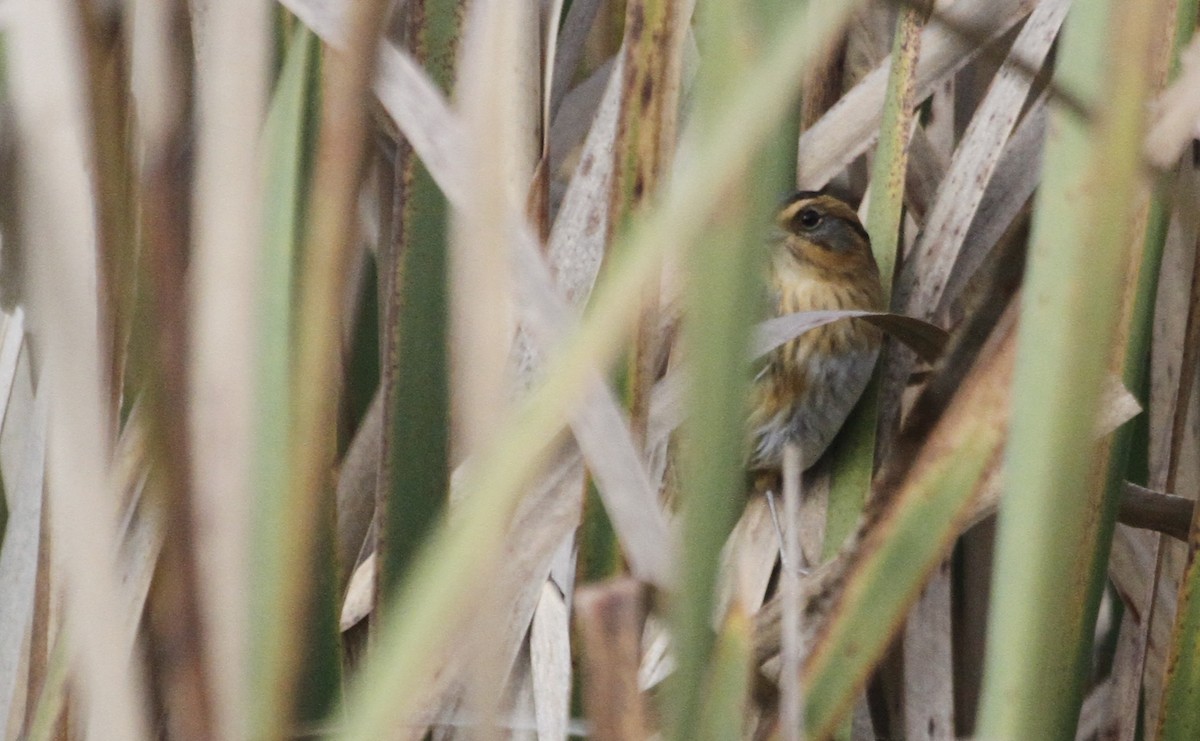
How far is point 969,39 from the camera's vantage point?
0.37 m

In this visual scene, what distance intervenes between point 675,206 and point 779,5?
0.22 feet

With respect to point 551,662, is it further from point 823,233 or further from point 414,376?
point 823,233

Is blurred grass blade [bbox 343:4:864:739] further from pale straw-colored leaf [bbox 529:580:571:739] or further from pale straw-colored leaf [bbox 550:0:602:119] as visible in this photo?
pale straw-colored leaf [bbox 550:0:602:119]

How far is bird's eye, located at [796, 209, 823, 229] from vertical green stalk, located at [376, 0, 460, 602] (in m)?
0.71

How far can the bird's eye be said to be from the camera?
4.56ft

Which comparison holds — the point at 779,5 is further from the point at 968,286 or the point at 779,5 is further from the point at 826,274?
the point at 826,274

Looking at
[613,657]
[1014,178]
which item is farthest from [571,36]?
[613,657]

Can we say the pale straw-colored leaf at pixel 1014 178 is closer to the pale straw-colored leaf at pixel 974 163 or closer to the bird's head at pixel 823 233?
the pale straw-colored leaf at pixel 974 163

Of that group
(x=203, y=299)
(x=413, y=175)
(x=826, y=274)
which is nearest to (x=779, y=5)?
(x=203, y=299)

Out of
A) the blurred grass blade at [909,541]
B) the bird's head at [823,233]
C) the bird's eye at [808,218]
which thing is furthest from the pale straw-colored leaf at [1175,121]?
the bird's eye at [808,218]

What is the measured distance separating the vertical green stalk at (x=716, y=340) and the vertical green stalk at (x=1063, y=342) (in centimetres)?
7

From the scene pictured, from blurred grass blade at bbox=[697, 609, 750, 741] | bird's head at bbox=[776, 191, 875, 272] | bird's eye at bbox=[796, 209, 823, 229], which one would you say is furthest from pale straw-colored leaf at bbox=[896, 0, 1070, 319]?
blurred grass blade at bbox=[697, 609, 750, 741]

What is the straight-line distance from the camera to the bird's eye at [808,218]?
1.39 m

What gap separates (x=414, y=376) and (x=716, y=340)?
0.42m
